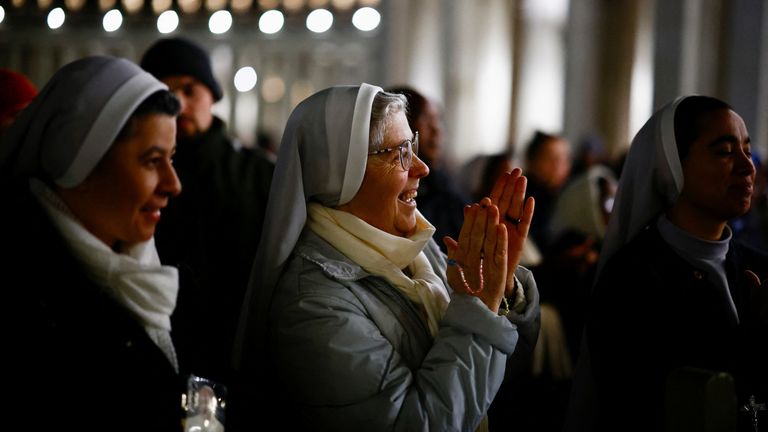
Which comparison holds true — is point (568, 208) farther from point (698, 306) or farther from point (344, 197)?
point (344, 197)

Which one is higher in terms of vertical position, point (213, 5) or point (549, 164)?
point (213, 5)

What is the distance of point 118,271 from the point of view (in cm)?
200

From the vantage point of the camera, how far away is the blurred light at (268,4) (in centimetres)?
1018

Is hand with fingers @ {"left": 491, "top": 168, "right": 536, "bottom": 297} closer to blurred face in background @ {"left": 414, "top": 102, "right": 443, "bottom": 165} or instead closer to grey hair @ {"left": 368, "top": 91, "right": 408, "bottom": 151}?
grey hair @ {"left": 368, "top": 91, "right": 408, "bottom": 151}

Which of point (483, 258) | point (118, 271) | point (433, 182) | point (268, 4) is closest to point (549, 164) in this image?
point (433, 182)

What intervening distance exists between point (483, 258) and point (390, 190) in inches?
12.9

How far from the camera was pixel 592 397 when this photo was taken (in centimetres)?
289

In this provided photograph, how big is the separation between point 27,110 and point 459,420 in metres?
1.24

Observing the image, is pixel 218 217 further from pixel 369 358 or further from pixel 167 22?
pixel 167 22

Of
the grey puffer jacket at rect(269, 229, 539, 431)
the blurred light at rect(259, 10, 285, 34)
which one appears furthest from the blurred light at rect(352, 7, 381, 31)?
the grey puffer jacket at rect(269, 229, 539, 431)

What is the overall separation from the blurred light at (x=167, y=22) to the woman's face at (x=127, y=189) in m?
8.21

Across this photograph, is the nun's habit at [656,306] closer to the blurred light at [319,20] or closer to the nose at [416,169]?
the nose at [416,169]

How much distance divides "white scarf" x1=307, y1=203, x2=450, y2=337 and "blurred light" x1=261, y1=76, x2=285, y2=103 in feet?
27.2

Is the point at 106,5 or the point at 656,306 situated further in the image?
the point at 106,5
